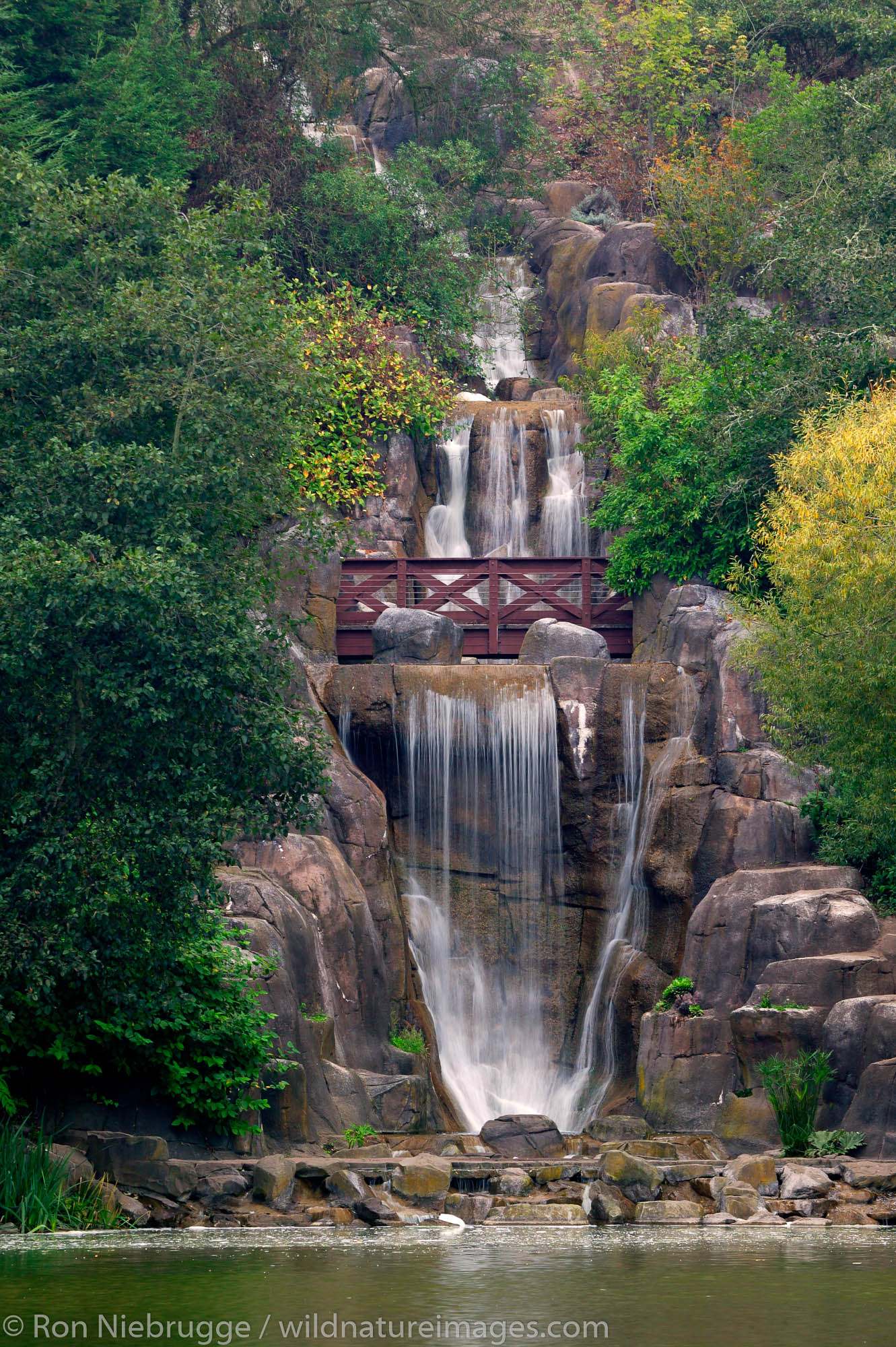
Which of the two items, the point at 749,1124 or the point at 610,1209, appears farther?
the point at 749,1124

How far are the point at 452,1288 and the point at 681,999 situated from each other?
13466mm

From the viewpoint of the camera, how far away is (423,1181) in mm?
17094

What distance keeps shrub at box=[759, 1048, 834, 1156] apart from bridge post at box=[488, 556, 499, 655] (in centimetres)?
1367

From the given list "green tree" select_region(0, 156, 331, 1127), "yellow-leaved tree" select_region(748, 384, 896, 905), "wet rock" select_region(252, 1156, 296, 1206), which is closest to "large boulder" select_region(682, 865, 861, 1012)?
"yellow-leaved tree" select_region(748, 384, 896, 905)

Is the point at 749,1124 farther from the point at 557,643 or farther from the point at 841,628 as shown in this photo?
the point at 557,643

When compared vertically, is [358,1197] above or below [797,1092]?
below

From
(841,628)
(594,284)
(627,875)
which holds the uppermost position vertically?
(594,284)

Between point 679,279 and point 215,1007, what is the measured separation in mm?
30231

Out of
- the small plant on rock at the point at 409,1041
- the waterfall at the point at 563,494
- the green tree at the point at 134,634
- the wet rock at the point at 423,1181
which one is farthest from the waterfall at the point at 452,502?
the wet rock at the point at 423,1181

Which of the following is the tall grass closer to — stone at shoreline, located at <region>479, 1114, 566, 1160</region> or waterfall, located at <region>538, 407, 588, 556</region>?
stone at shoreline, located at <region>479, 1114, 566, 1160</region>

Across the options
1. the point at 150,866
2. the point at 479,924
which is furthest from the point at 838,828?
the point at 150,866

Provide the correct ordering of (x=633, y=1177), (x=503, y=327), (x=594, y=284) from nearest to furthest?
(x=633, y=1177) < (x=594, y=284) < (x=503, y=327)

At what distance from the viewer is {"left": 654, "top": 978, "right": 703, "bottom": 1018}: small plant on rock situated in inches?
914

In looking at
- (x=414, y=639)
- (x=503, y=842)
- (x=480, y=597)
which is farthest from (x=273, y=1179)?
(x=480, y=597)
